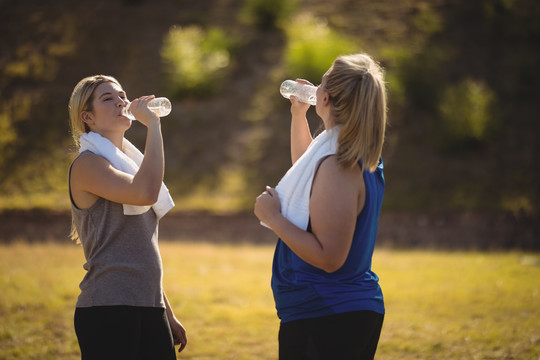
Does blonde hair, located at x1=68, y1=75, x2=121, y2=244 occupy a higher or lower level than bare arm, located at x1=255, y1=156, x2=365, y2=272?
higher

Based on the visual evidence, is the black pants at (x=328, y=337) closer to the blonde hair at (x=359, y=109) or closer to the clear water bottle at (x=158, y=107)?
the blonde hair at (x=359, y=109)

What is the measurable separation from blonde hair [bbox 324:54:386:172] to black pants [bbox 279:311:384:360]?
28.3 inches

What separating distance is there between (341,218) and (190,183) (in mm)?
16054

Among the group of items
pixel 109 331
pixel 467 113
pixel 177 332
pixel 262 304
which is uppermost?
pixel 467 113

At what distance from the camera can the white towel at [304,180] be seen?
2.61 meters

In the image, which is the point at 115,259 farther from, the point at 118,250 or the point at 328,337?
the point at 328,337

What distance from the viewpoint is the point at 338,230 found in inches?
98.0

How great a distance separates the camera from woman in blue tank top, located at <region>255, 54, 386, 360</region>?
2.50m

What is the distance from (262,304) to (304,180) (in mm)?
5961

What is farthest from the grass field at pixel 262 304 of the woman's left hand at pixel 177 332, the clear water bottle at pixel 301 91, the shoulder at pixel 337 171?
the shoulder at pixel 337 171

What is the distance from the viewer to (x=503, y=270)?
10492 mm

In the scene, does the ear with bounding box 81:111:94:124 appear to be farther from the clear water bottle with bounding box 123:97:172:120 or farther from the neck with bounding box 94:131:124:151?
the clear water bottle with bounding box 123:97:172:120

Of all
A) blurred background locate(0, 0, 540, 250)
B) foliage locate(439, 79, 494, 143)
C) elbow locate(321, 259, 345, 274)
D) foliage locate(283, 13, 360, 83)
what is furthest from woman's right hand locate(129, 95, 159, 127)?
foliage locate(439, 79, 494, 143)

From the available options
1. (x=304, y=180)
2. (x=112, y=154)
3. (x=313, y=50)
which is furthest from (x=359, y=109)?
(x=313, y=50)
